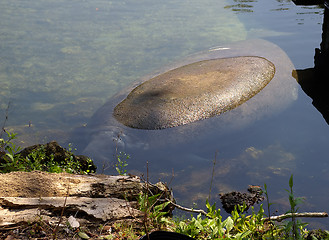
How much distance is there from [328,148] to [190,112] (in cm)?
214

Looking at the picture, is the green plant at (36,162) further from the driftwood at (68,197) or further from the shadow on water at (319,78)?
the shadow on water at (319,78)

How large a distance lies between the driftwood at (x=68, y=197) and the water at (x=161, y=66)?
4.42 ft

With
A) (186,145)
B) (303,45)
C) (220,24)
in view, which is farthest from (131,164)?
(220,24)

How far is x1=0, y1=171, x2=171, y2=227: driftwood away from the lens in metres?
4.26

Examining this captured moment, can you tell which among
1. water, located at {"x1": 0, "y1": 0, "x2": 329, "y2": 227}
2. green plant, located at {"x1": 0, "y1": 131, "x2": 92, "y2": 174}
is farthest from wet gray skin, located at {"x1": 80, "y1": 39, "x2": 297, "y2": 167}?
green plant, located at {"x1": 0, "y1": 131, "x2": 92, "y2": 174}

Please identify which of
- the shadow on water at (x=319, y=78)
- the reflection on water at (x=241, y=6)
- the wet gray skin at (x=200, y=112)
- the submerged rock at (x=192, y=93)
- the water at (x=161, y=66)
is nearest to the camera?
the water at (x=161, y=66)

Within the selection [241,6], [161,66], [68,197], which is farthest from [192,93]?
[241,6]

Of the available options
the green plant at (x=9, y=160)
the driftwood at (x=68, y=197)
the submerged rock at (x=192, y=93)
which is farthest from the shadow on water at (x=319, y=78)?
the green plant at (x=9, y=160)

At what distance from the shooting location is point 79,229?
4.18m

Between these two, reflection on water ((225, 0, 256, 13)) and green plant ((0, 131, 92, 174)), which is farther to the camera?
reflection on water ((225, 0, 256, 13))

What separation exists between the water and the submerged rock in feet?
1.57

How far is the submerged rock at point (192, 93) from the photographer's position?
7.55 m

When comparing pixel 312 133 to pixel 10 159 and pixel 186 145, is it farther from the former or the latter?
pixel 10 159

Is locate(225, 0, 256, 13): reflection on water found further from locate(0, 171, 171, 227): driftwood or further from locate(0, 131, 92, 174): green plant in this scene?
locate(0, 171, 171, 227): driftwood
